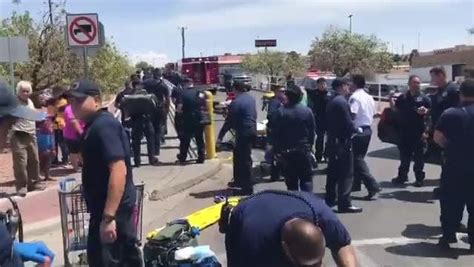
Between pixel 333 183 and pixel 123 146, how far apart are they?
4.82m

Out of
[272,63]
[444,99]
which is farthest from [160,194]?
[272,63]

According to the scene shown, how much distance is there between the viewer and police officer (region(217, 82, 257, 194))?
9938 millimetres

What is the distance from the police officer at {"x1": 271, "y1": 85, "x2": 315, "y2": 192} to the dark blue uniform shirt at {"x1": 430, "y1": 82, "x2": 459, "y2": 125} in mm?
2183

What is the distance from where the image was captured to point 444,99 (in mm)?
9461

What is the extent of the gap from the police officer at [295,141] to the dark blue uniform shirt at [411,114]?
8.07 ft

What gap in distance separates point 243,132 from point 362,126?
67.4 inches

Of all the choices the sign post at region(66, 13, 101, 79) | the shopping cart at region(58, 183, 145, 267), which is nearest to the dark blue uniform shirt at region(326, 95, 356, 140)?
the shopping cart at region(58, 183, 145, 267)

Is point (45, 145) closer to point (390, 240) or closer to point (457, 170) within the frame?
point (390, 240)

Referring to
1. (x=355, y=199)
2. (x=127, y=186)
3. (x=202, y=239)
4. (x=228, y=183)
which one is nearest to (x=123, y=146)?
(x=127, y=186)

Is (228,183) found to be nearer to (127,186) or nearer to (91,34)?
(91,34)

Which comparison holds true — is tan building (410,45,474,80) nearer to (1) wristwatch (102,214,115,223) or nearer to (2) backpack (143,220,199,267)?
(2) backpack (143,220,199,267)

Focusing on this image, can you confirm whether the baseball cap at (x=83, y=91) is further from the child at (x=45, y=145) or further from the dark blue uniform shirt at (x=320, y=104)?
the dark blue uniform shirt at (x=320, y=104)

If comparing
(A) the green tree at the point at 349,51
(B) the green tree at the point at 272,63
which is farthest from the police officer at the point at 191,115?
(B) the green tree at the point at 272,63

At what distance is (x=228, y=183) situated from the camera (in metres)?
11.0
